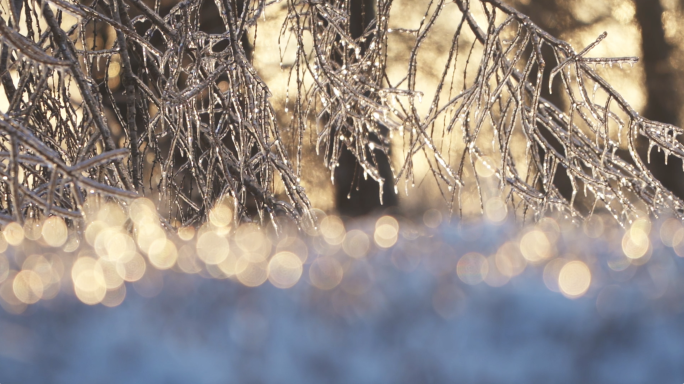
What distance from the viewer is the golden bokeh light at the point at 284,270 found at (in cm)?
35

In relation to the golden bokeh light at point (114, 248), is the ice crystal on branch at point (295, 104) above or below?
above

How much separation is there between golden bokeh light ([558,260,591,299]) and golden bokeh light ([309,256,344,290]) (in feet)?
0.47

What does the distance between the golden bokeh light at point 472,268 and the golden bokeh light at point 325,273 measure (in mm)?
81

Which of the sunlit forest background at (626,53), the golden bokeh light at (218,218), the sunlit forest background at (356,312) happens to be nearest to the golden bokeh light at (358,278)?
the sunlit forest background at (356,312)

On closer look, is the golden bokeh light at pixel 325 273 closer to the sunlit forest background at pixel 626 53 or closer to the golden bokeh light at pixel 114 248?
the golden bokeh light at pixel 114 248

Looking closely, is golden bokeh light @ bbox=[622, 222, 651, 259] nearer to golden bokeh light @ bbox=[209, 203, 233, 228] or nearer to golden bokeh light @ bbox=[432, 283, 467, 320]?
golden bokeh light @ bbox=[432, 283, 467, 320]

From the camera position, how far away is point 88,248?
1.56 ft

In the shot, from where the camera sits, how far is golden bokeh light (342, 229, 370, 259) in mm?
396

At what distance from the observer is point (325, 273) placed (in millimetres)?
355

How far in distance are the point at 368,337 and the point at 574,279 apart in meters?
0.14

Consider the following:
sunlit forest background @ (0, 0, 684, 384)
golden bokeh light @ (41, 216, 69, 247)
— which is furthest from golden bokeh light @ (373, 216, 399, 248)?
golden bokeh light @ (41, 216, 69, 247)

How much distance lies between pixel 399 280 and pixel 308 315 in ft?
0.21

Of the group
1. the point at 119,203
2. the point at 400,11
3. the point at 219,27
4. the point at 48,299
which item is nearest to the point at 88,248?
the point at 48,299

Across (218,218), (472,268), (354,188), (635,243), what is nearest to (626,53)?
(354,188)
